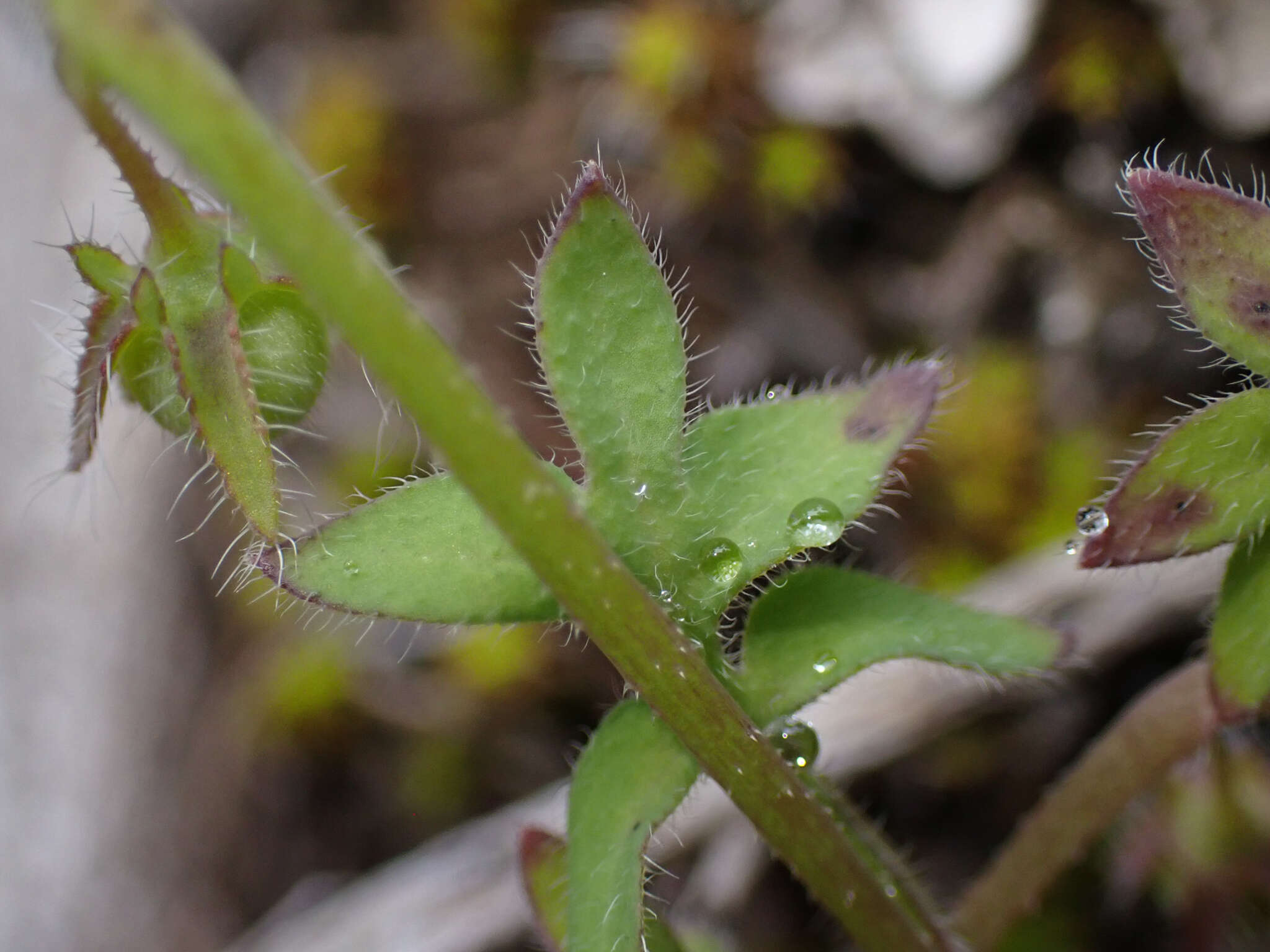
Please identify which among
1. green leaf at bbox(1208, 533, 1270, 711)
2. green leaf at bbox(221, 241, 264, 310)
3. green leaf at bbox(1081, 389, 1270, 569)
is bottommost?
green leaf at bbox(1208, 533, 1270, 711)

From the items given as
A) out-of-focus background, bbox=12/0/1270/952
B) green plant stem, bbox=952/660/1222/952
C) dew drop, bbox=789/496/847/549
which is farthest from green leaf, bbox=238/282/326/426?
out-of-focus background, bbox=12/0/1270/952

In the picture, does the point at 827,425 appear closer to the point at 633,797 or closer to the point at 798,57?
the point at 633,797

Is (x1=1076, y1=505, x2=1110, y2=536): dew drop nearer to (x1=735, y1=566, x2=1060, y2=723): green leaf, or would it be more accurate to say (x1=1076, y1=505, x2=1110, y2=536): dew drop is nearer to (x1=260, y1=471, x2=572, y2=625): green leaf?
(x1=735, y1=566, x2=1060, y2=723): green leaf

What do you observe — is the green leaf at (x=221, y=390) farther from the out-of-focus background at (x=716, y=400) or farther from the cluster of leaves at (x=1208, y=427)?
the out-of-focus background at (x=716, y=400)

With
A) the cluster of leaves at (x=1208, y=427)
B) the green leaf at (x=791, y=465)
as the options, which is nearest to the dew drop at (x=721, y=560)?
the green leaf at (x=791, y=465)

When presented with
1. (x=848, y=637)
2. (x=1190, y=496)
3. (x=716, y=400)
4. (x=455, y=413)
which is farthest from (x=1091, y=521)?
(x=716, y=400)

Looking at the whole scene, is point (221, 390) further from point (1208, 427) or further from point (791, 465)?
point (1208, 427)
